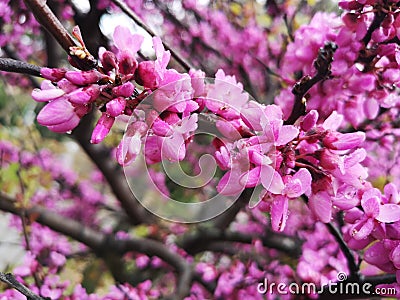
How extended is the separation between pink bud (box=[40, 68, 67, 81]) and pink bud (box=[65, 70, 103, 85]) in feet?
0.06

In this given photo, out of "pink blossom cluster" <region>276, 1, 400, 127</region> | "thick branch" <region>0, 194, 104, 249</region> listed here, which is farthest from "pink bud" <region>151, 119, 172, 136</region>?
"thick branch" <region>0, 194, 104, 249</region>

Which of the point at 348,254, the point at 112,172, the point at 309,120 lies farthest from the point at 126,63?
the point at 112,172

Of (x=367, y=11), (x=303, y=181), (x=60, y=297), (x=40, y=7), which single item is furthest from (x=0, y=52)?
(x=303, y=181)

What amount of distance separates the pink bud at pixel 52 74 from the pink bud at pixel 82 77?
0.02 meters

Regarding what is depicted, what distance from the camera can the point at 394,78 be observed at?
957mm

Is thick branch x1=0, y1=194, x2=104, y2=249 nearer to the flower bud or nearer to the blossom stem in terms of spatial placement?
the blossom stem

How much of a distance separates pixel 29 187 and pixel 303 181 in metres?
1.52

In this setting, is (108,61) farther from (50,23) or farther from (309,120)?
(309,120)

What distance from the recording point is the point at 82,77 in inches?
24.0

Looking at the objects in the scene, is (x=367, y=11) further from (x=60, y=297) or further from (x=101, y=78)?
(x=60, y=297)

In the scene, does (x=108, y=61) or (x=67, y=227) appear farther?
(x=67, y=227)

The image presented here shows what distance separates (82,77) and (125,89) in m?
0.06

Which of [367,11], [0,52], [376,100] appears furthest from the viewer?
[0,52]

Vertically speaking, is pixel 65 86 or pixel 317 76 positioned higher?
pixel 317 76
